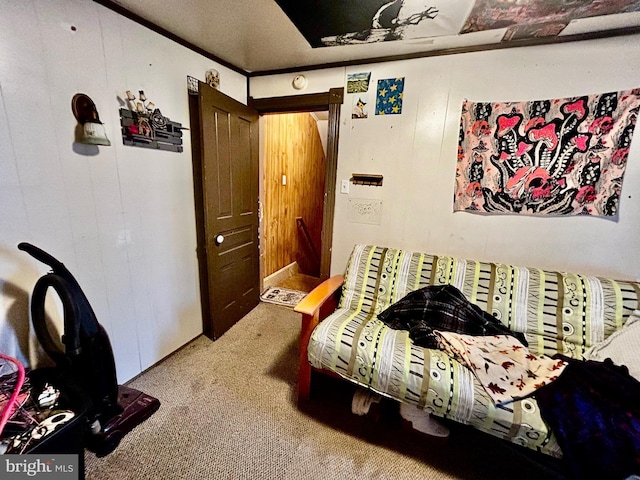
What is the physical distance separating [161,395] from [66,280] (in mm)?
901

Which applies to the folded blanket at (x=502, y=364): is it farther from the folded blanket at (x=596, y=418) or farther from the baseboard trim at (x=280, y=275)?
the baseboard trim at (x=280, y=275)

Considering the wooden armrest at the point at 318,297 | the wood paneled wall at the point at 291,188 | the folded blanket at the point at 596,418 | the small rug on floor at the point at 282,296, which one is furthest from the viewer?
the wood paneled wall at the point at 291,188

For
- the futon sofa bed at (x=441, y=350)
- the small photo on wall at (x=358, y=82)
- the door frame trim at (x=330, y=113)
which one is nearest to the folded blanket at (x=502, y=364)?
the futon sofa bed at (x=441, y=350)

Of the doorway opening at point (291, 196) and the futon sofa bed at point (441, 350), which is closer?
the futon sofa bed at point (441, 350)

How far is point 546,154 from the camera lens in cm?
164

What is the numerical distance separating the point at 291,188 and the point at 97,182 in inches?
88.4

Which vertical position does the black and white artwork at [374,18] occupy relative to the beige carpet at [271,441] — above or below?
above

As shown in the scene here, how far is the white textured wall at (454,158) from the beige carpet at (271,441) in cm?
115

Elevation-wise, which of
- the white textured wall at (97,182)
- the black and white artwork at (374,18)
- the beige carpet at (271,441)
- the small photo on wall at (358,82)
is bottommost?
the beige carpet at (271,441)

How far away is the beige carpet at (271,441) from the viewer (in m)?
1.19

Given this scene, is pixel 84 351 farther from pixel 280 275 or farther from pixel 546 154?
pixel 546 154

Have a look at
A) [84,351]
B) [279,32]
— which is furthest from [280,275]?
[279,32]

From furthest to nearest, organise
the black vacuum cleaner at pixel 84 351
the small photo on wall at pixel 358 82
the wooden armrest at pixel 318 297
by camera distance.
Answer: the small photo on wall at pixel 358 82, the wooden armrest at pixel 318 297, the black vacuum cleaner at pixel 84 351

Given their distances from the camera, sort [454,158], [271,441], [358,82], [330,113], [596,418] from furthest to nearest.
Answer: [330,113] < [358,82] < [454,158] < [271,441] < [596,418]
